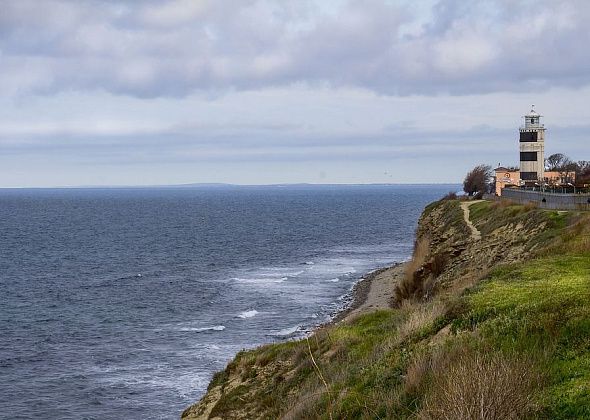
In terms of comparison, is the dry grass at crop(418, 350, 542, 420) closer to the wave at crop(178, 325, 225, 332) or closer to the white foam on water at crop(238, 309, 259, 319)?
the wave at crop(178, 325, 225, 332)

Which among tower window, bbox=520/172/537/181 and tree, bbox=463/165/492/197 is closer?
tower window, bbox=520/172/537/181

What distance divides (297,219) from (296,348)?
132966 mm

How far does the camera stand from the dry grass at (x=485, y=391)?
30.9ft

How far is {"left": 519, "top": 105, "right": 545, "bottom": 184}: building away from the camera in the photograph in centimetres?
7756

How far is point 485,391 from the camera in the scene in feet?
31.5

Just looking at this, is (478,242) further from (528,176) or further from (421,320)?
(528,176)

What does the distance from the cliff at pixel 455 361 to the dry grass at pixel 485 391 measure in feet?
0.07

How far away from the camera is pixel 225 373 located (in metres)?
25.7

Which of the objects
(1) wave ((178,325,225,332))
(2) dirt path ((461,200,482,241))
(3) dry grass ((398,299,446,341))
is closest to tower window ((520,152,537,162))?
(2) dirt path ((461,200,482,241))

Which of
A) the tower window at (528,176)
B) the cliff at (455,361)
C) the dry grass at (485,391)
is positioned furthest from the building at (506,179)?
the dry grass at (485,391)

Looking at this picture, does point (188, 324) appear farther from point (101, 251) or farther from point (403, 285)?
point (101, 251)

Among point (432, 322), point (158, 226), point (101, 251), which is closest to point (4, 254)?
point (101, 251)

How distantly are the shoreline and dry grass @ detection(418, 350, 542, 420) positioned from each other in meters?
31.8

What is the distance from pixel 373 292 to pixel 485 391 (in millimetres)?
46751
